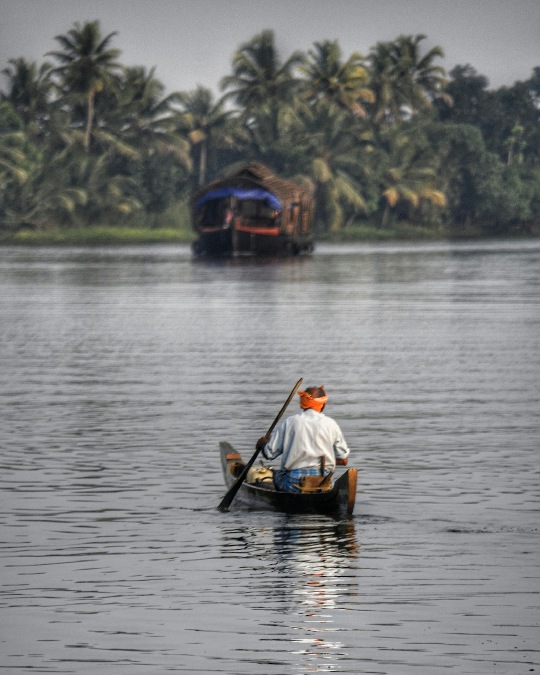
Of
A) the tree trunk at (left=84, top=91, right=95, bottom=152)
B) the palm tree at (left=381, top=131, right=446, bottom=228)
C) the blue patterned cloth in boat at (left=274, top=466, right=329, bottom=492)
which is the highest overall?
the tree trunk at (left=84, top=91, right=95, bottom=152)

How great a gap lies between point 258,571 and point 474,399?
1100 centimetres

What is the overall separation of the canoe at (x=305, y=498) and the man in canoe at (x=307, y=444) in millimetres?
134

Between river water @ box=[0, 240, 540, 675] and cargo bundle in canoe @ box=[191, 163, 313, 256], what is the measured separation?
1818 inches

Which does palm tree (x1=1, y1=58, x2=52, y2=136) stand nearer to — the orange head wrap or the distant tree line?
the distant tree line

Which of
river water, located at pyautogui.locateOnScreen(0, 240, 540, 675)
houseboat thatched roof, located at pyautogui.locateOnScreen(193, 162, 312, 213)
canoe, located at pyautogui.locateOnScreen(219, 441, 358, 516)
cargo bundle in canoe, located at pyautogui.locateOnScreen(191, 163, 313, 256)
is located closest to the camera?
river water, located at pyautogui.locateOnScreen(0, 240, 540, 675)

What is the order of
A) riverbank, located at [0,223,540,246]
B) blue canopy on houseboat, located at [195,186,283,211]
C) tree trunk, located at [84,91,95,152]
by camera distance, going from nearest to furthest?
1. blue canopy on houseboat, located at [195,186,283,211]
2. tree trunk, located at [84,91,95,152]
3. riverbank, located at [0,223,540,246]

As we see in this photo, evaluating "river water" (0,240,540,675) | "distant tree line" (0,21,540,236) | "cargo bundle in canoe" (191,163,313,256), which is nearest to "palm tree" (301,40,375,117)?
"distant tree line" (0,21,540,236)

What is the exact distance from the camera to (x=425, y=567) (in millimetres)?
11570

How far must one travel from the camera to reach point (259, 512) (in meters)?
13.7

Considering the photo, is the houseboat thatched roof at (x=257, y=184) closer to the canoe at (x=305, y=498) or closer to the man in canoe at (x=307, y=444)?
the canoe at (x=305, y=498)

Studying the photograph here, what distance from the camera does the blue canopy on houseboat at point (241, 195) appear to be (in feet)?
264

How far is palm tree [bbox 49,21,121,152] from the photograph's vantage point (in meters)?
95.2

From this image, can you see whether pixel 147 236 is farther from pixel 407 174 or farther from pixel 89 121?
pixel 407 174

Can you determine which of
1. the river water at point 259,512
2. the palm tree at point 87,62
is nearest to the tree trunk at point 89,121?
the palm tree at point 87,62
